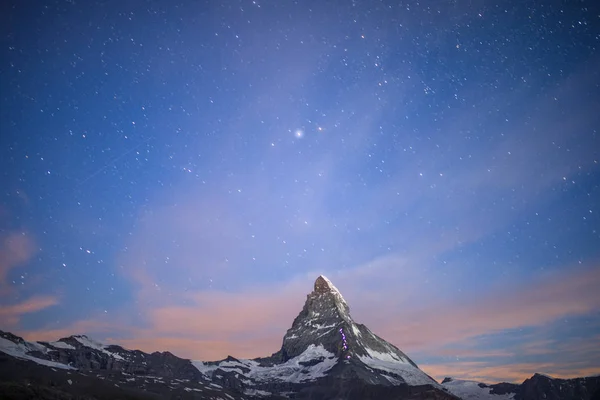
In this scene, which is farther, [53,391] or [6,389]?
[53,391]

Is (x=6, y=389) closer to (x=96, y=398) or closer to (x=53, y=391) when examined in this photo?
(x=53, y=391)

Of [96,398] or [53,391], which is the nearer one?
[53,391]

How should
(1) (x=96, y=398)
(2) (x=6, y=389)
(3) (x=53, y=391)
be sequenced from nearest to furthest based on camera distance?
(2) (x=6, y=389) < (3) (x=53, y=391) < (1) (x=96, y=398)

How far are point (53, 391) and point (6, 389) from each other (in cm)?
2239

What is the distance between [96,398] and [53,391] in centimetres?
2531

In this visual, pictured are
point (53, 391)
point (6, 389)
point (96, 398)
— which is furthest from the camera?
point (96, 398)

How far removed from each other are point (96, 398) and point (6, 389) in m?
47.6

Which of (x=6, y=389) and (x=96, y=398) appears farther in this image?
(x=96, y=398)

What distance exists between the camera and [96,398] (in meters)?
200

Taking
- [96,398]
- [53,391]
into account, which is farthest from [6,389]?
[96,398]

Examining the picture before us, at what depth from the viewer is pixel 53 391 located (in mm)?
178750

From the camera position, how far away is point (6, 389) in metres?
159
